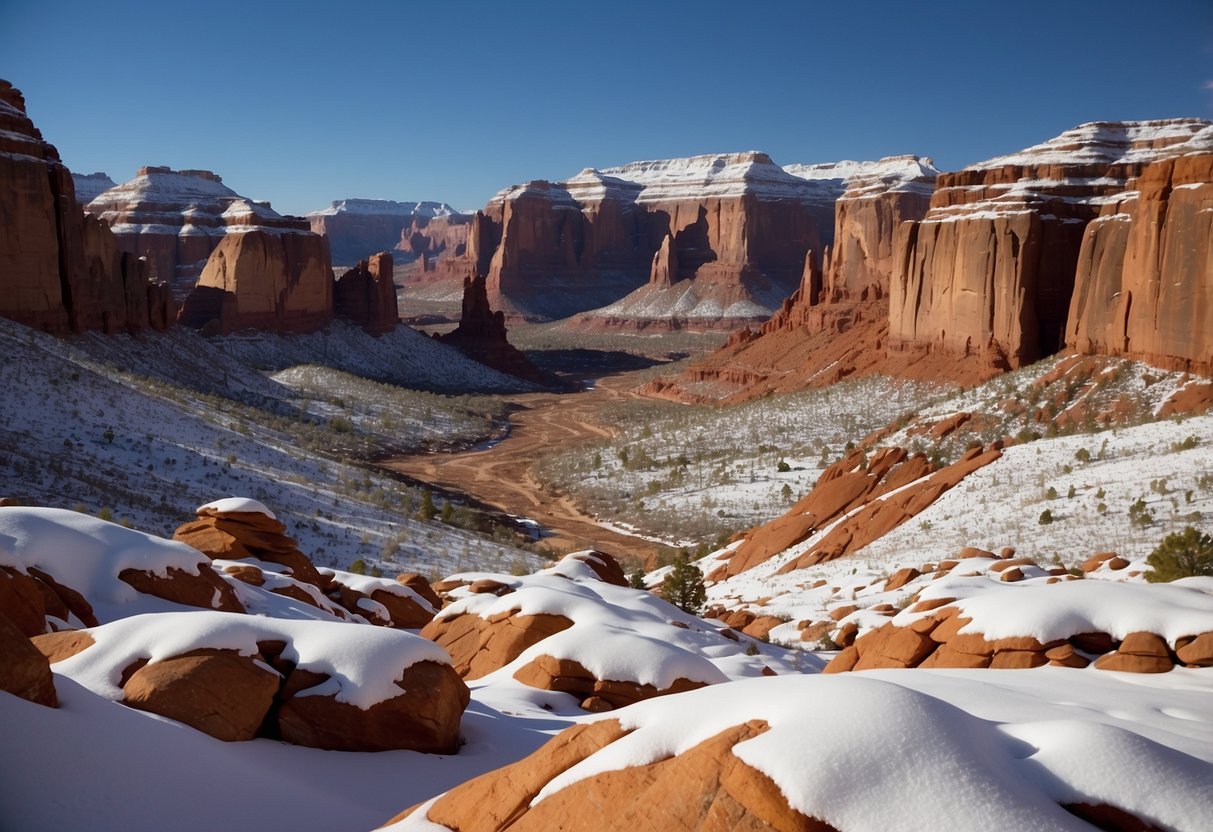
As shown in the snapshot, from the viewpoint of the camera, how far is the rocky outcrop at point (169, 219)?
91.6m

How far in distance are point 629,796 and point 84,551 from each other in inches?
352

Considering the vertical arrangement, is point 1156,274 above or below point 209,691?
above

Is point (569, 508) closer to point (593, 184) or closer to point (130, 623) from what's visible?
point (130, 623)

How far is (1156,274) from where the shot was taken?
101 ft

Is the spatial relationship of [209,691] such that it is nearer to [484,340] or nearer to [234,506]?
[234,506]

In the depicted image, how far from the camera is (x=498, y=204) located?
170875 mm

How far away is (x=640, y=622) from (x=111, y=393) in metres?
26.4

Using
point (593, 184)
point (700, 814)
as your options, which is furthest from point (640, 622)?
point (593, 184)

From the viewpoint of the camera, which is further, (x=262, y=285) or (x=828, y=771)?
(x=262, y=285)

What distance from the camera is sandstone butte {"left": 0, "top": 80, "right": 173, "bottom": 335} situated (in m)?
41.6

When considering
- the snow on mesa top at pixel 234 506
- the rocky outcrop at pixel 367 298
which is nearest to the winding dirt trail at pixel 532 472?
the rocky outcrop at pixel 367 298

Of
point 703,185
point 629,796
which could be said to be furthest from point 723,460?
point 703,185

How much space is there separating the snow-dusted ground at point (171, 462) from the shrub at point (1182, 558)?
1743 cm

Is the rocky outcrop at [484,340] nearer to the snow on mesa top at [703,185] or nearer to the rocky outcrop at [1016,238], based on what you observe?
the rocky outcrop at [1016,238]
